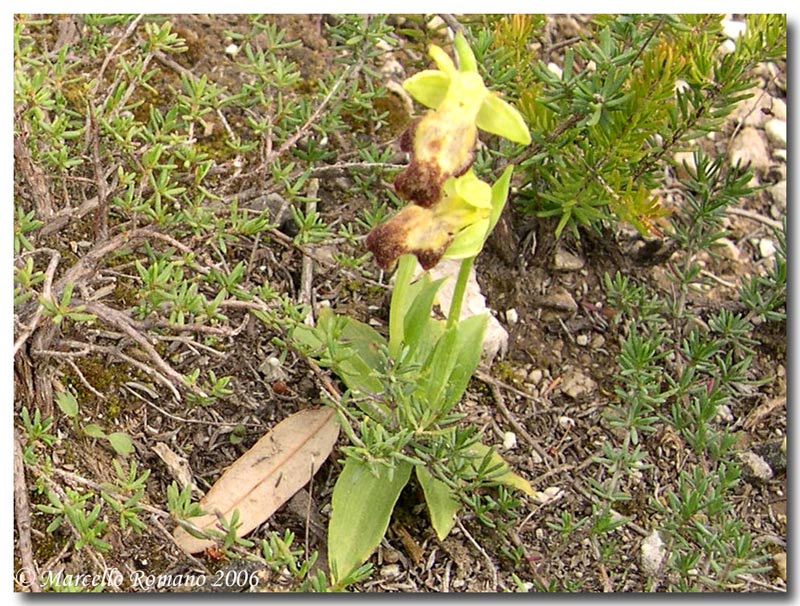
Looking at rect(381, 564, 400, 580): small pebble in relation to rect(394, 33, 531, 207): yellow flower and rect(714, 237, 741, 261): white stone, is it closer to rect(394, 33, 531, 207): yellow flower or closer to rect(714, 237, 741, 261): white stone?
rect(394, 33, 531, 207): yellow flower

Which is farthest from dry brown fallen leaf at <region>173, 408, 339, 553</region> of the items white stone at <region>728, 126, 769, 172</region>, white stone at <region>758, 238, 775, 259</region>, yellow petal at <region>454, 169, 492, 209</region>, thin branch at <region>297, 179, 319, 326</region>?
white stone at <region>728, 126, 769, 172</region>

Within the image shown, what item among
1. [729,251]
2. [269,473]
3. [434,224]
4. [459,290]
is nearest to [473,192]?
[434,224]

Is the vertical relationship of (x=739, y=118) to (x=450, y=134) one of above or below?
below

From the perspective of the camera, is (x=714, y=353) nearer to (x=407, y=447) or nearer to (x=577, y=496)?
(x=577, y=496)

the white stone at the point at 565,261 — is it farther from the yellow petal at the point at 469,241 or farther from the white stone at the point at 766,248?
the yellow petal at the point at 469,241

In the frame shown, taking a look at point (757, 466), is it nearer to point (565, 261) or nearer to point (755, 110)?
point (565, 261)
